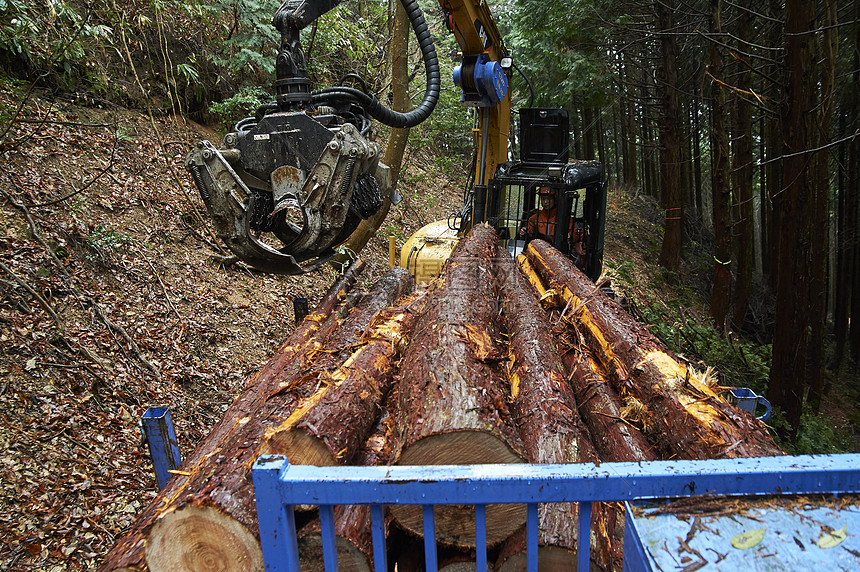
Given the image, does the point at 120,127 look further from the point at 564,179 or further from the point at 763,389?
the point at 763,389

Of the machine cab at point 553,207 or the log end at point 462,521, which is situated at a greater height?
the machine cab at point 553,207

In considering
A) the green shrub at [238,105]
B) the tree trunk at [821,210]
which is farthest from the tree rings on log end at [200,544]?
the green shrub at [238,105]

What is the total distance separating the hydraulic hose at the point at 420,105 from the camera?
4.45 m

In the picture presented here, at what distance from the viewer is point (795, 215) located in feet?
17.8

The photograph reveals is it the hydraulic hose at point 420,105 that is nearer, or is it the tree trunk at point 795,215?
the hydraulic hose at point 420,105

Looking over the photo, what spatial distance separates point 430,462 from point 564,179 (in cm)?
528

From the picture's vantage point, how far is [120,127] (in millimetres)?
8039

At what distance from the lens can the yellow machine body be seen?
22.6ft

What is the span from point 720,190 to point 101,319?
31.4ft

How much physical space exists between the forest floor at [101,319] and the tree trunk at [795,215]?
3.56 meters

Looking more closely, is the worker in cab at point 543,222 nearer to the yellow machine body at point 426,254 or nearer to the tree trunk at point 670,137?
the yellow machine body at point 426,254

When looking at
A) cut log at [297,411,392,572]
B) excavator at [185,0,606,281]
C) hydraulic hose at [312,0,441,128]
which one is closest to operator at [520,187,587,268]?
hydraulic hose at [312,0,441,128]

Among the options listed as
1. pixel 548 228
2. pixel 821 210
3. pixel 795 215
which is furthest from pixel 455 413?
pixel 821 210

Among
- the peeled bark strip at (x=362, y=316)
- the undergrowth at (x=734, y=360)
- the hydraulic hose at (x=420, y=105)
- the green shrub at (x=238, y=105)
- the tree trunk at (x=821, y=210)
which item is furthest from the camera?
the green shrub at (x=238, y=105)
